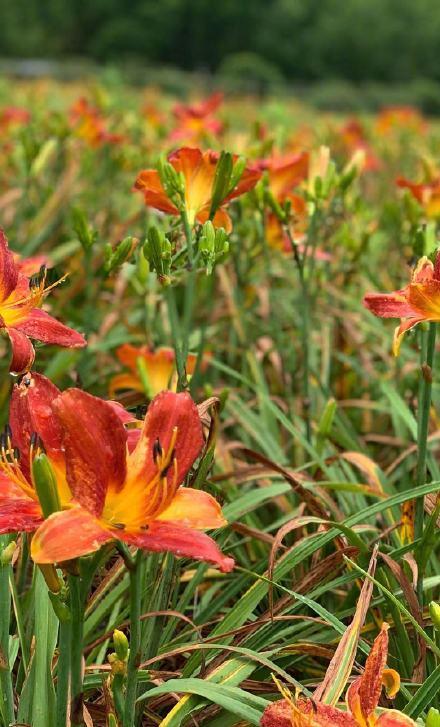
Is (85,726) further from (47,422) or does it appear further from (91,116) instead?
(91,116)

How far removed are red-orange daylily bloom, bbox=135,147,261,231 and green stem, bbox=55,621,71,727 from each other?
67cm

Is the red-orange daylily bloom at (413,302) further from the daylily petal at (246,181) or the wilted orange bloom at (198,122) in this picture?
the wilted orange bloom at (198,122)

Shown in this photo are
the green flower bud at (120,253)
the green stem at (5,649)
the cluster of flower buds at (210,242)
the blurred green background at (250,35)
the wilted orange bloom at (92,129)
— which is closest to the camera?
the green stem at (5,649)

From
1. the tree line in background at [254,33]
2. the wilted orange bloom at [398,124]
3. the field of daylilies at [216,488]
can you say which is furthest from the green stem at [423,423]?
the tree line in background at [254,33]

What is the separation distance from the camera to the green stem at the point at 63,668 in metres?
0.78

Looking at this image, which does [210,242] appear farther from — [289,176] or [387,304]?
[289,176]

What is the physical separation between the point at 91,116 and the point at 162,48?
151ft

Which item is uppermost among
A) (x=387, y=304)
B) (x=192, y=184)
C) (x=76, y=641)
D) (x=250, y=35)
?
(x=250, y=35)

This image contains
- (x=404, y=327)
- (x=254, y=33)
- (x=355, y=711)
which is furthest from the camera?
(x=254, y=33)

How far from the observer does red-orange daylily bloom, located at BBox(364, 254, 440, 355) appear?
1031mm

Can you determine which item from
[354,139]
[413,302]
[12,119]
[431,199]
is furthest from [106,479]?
[354,139]

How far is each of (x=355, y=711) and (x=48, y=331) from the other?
503 mm

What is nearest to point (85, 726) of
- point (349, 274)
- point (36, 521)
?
point (36, 521)

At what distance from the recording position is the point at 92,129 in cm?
318
